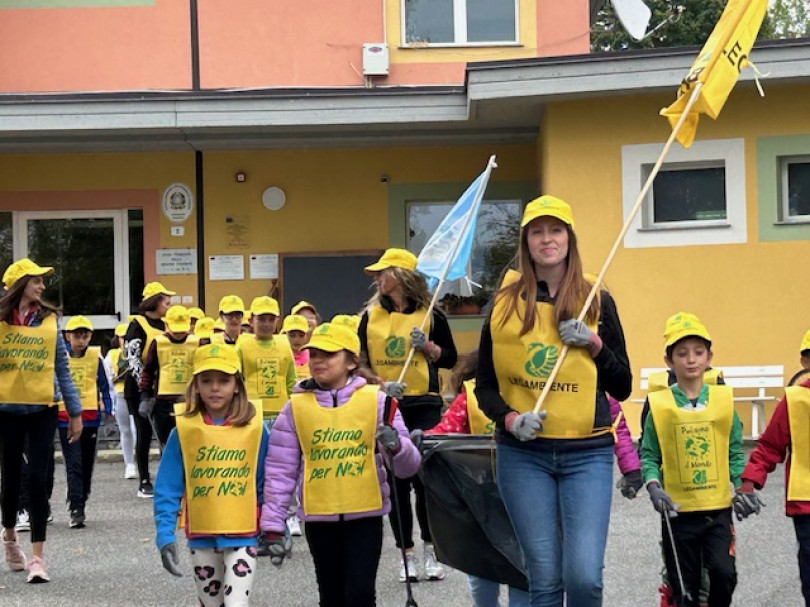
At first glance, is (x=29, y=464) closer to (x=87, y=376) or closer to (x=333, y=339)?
(x=333, y=339)

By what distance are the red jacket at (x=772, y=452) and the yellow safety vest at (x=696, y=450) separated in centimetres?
14

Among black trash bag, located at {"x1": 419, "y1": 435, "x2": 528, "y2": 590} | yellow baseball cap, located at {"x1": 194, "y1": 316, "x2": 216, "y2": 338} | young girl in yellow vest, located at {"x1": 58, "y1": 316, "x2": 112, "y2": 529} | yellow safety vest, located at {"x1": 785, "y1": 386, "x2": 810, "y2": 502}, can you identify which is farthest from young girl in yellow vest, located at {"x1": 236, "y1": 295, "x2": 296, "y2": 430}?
yellow safety vest, located at {"x1": 785, "y1": 386, "x2": 810, "y2": 502}

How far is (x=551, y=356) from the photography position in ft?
15.1

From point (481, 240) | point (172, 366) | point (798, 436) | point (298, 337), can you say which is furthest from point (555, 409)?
point (481, 240)

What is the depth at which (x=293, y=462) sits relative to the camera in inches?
214

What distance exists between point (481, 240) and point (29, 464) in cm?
936

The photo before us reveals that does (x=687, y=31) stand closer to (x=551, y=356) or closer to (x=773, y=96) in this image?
(x=773, y=96)

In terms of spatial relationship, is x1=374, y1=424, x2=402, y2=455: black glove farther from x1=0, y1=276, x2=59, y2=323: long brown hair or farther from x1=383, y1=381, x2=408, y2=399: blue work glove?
x1=0, y1=276, x2=59, y2=323: long brown hair

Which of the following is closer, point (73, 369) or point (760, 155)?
point (73, 369)

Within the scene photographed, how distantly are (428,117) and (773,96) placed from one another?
3.96m

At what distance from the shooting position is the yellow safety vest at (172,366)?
10.8 m

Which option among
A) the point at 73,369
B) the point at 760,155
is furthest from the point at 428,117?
the point at 73,369

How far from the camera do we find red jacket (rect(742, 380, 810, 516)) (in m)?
5.62

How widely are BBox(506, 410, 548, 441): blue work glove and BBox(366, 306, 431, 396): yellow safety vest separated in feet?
10.8
